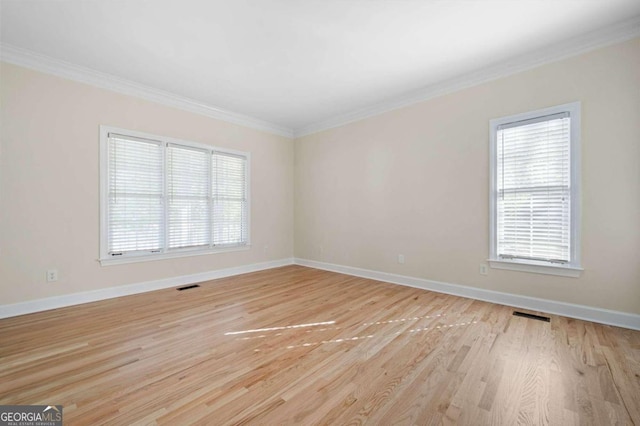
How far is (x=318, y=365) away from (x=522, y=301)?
269 centimetres

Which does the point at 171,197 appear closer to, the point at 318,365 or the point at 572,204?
the point at 318,365

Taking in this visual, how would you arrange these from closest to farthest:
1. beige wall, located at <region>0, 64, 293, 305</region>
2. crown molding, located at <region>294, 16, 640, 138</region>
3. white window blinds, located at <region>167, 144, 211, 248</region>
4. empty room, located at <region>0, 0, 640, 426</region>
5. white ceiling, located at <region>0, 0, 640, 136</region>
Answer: empty room, located at <region>0, 0, 640, 426</region> < white ceiling, located at <region>0, 0, 640, 136</region> < crown molding, located at <region>294, 16, 640, 138</region> < beige wall, located at <region>0, 64, 293, 305</region> < white window blinds, located at <region>167, 144, 211, 248</region>

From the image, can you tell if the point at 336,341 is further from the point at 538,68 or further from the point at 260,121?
the point at 260,121

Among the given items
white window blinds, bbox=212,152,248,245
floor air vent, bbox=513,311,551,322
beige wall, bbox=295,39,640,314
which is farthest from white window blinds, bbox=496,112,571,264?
white window blinds, bbox=212,152,248,245

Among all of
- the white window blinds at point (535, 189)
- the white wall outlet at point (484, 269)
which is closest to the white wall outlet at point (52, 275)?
the white wall outlet at point (484, 269)

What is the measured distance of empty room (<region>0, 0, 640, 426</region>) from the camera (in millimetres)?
1823

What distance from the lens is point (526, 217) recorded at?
10.6 feet

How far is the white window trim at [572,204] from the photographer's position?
290 centimetres

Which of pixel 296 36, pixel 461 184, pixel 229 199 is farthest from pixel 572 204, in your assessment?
pixel 229 199

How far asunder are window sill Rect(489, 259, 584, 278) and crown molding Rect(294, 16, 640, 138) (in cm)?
231

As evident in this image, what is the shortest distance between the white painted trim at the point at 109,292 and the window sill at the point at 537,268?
4036 mm

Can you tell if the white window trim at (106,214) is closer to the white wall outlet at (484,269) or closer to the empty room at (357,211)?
the empty room at (357,211)

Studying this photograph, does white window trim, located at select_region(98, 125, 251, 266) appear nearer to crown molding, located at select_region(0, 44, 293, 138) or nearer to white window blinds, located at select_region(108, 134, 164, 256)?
Result: white window blinds, located at select_region(108, 134, 164, 256)

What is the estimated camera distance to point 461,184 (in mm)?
3734
